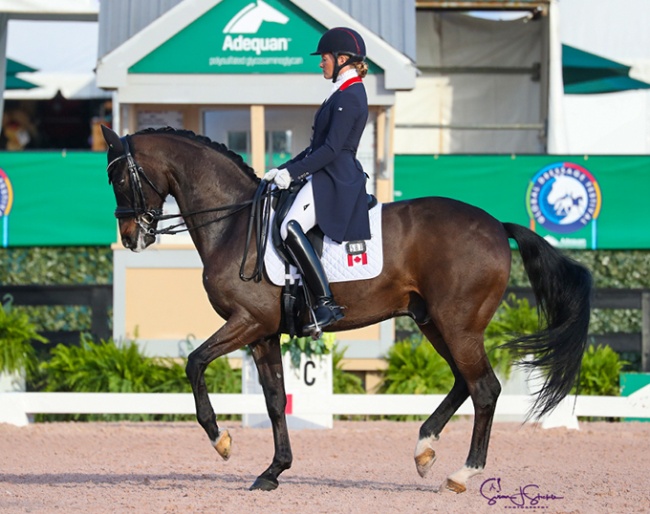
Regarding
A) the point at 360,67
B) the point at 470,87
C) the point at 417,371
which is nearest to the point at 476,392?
the point at 360,67

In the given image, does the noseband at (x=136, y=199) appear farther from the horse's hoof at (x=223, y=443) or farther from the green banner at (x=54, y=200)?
the green banner at (x=54, y=200)

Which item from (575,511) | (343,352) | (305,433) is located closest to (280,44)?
(343,352)

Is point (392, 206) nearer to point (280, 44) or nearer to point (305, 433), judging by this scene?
point (305, 433)

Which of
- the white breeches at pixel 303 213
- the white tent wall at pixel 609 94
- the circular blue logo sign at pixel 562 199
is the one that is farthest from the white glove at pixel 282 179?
the white tent wall at pixel 609 94

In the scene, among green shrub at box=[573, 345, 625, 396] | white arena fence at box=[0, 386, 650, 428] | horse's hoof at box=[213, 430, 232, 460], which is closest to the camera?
horse's hoof at box=[213, 430, 232, 460]

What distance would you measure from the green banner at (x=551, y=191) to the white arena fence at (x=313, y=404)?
2387 millimetres

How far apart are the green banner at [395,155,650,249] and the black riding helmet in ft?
17.9

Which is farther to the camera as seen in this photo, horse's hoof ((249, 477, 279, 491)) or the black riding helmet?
horse's hoof ((249, 477, 279, 491))

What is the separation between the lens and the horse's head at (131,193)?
7152 millimetres

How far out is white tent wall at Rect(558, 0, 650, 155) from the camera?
15367mm

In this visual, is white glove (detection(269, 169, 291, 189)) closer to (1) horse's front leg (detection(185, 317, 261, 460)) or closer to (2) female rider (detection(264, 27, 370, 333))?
(2) female rider (detection(264, 27, 370, 333))

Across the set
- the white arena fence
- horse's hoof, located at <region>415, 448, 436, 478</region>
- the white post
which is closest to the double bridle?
horse's hoof, located at <region>415, 448, 436, 478</region>

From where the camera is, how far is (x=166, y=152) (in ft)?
23.9

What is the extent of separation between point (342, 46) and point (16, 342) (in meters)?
6.17
